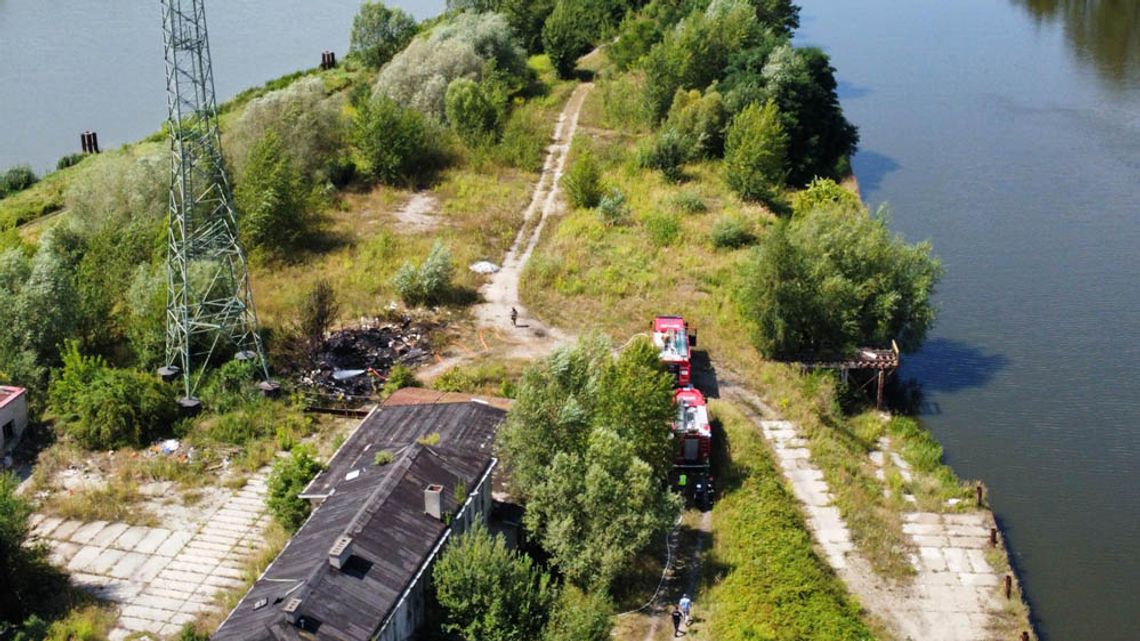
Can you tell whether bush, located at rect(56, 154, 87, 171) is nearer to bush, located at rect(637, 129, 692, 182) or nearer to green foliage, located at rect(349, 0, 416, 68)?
green foliage, located at rect(349, 0, 416, 68)

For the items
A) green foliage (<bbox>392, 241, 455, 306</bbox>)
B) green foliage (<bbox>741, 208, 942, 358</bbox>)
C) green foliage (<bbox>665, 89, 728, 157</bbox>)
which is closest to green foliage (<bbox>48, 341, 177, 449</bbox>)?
green foliage (<bbox>392, 241, 455, 306</bbox>)

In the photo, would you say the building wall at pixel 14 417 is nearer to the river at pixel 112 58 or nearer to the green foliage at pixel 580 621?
the green foliage at pixel 580 621

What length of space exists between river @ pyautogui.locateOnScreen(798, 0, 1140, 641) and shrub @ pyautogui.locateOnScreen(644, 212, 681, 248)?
11.2 meters

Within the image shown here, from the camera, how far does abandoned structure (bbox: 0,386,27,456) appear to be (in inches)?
1280

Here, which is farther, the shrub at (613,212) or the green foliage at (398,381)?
the shrub at (613,212)

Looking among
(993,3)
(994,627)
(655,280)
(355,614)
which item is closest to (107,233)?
(655,280)

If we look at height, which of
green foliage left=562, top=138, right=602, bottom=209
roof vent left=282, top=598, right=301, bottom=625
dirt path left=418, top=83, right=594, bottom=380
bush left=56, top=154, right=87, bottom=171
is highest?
bush left=56, top=154, right=87, bottom=171

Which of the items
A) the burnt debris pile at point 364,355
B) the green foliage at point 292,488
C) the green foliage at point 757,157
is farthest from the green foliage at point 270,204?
the green foliage at point 757,157

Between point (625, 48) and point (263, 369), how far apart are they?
42514 mm

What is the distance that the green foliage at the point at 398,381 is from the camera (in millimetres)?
35375

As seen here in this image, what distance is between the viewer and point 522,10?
7919 cm

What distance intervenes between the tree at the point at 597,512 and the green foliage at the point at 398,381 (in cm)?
911

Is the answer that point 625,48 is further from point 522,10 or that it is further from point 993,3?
point 993,3

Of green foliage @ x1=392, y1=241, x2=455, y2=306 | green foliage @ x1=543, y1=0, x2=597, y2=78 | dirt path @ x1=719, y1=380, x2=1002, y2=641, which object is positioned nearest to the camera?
dirt path @ x1=719, y1=380, x2=1002, y2=641
